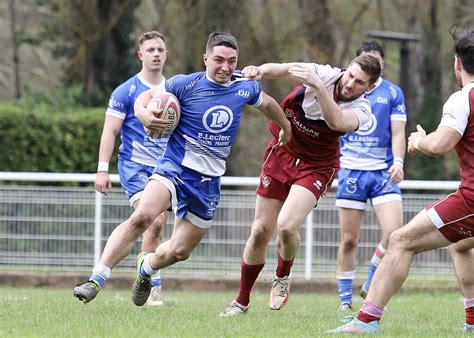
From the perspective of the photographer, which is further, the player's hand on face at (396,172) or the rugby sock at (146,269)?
the player's hand on face at (396,172)

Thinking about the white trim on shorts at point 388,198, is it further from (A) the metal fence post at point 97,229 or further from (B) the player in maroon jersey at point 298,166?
(A) the metal fence post at point 97,229

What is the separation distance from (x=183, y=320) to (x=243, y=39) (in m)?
15.0

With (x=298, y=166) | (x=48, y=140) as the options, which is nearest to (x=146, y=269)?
(x=298, y=166)

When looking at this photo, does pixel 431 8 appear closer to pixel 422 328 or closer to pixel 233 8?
pixel 233 8

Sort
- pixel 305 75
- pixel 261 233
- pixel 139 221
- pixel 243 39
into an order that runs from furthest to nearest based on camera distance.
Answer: pixel 243 39
pixel 261 233
pixel 139 221
pixel 305 75

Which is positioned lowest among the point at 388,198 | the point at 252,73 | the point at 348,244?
the point at 348,244

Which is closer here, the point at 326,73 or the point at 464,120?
the point at 464,120

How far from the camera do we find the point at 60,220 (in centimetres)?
1554

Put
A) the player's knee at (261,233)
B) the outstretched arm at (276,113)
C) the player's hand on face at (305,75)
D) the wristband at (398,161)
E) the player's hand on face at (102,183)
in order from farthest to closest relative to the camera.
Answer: the wristband at (398,161)
the player's hand on face at (102,183)
the player's knee at (261,233)
the outstretched arm at (276,113)
the player's hand on face at (305,75)

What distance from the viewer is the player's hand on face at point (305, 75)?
859cm

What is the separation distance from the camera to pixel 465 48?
738cm

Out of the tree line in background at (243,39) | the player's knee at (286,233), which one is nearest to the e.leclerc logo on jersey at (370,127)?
the player's knee at (286,233)

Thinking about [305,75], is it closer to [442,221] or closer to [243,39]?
[442,221]

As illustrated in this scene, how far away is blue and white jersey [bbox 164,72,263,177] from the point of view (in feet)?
29.0
